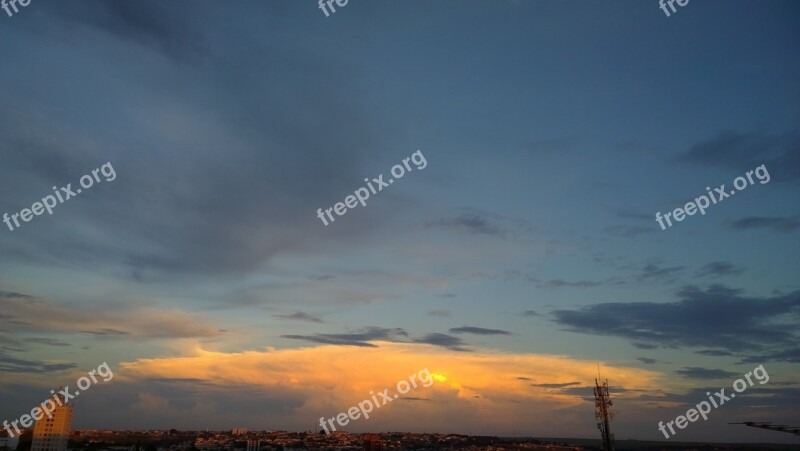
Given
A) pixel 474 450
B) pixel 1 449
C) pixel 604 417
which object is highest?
pixel 604 417

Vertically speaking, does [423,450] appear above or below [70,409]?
below

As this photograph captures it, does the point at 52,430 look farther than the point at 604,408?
Yes

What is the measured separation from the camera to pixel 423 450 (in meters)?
158

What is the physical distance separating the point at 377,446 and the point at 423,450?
100 meters

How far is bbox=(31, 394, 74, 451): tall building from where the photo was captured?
87.5 meters

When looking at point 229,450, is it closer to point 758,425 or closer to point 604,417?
point 604,417

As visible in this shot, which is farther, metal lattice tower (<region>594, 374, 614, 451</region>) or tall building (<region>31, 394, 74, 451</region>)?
tall building (<region>31, 394, 74, 451</region>)

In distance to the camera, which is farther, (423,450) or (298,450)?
(423,450)

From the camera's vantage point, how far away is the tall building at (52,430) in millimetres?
87500

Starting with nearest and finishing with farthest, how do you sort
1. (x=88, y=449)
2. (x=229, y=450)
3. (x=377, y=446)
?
(x=377, y=446) < (x=88, y=449) < (x=229, y=450)

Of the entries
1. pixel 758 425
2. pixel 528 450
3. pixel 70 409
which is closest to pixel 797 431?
pixel 758 425

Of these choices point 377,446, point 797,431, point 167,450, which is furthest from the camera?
point 167,450

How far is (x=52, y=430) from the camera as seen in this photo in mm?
88312

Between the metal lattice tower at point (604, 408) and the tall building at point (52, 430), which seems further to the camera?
the tall building at point (52, 430)
